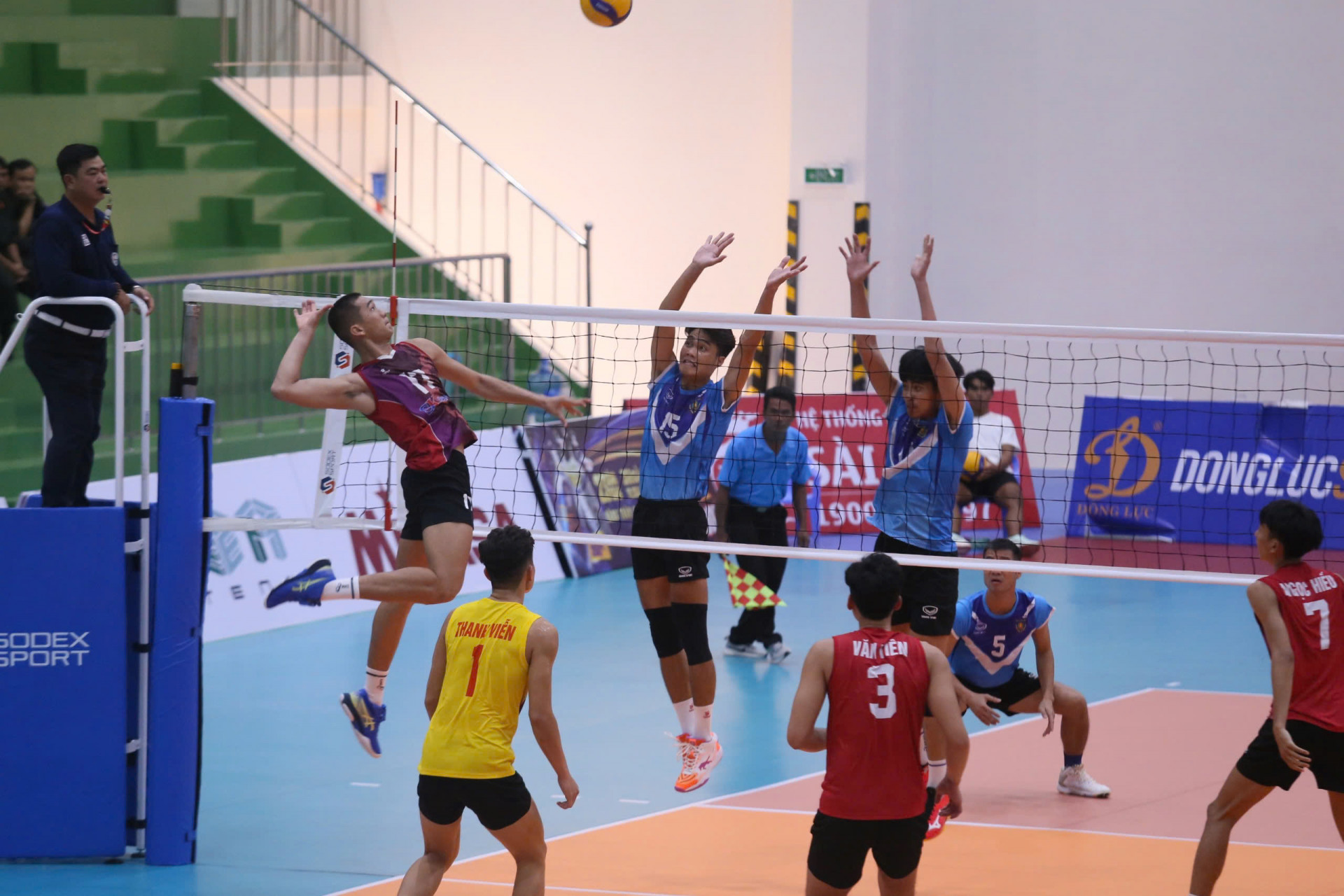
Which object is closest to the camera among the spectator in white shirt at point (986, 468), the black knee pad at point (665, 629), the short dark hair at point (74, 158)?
the black knee pad at point (665, 629)

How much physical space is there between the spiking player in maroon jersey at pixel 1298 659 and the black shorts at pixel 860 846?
5.25ft

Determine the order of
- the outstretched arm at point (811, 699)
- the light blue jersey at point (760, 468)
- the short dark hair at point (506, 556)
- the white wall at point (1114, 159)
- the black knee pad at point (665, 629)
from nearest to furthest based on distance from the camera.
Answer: the outstretched arm at point (811, 699) → the short dark hair at point (506, 556) → the black knee pad at point (665, 629) → the light blue jersey at point (760, 468) → the white wall at point (1114, 159)

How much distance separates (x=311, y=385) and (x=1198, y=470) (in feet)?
35.7

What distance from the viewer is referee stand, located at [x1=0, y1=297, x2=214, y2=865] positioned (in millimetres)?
7262

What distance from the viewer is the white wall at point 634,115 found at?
717 inches

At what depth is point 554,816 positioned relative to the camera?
8180mm

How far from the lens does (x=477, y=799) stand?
555 centimetres

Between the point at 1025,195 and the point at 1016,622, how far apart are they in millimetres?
11118

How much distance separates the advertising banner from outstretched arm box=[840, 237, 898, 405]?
166 inches

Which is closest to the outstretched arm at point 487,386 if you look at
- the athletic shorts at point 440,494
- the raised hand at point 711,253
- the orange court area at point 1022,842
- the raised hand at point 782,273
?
the athletic shorts at point 440,494

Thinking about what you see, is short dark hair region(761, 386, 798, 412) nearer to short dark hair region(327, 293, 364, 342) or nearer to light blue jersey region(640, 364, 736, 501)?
light blue jersey region(640, 364, 736, 501)

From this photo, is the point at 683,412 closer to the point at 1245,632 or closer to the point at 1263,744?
the point at 1263,744

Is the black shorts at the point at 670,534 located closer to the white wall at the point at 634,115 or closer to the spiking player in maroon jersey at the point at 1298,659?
the spiking player in maroon jersey at the point at 1298,659

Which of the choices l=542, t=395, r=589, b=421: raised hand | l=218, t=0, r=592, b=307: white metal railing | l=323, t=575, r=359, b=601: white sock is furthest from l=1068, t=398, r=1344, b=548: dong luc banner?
l=323, t=575, r=359, b=601: white sock
